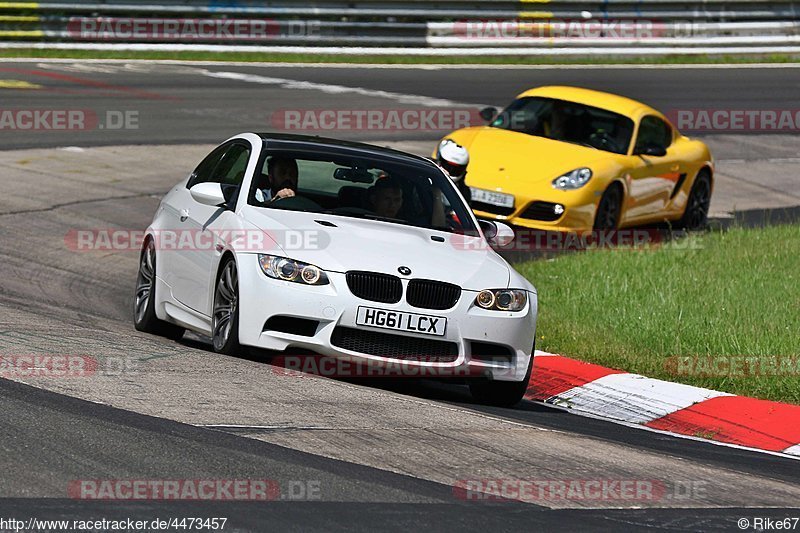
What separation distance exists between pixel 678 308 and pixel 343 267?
13.7 feet

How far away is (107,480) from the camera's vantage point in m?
5.77

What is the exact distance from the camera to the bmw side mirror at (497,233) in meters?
9.73

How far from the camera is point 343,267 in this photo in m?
8.36

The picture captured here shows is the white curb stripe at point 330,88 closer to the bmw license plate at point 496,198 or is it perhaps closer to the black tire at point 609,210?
the black tire at point 609,210

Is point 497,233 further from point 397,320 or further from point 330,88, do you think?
point 330,88

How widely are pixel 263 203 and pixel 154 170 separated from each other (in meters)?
8.31

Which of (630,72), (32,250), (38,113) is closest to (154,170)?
(38,113)

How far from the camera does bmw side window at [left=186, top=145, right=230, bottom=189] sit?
33.8ft

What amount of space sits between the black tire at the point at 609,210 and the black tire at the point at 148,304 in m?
5.94

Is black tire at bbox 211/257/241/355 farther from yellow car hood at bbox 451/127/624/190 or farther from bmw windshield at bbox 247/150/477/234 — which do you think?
yellow car hood at bbox 451/127/624/190

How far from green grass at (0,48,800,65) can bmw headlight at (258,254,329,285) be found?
1797 centimetres

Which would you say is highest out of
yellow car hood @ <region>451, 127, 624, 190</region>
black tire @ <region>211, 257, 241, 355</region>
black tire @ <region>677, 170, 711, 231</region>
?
black tire @ <region>211, 257, 241, 355</region>

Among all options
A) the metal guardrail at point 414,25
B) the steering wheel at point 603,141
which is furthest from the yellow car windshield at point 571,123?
the metal guardrail at point 414,25

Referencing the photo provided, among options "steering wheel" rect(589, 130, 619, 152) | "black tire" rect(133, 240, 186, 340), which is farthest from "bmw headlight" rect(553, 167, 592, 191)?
"black tire" rect(133, 240, 186, 340)
